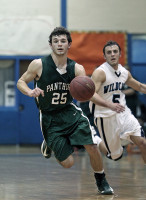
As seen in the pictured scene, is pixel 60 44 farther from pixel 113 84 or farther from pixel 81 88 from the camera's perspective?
pixel 113 84

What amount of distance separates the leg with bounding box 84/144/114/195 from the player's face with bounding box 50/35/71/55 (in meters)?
1.23

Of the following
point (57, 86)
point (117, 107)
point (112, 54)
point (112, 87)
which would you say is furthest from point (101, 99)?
point (57, 86)

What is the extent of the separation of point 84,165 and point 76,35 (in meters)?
5.95

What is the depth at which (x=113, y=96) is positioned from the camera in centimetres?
930

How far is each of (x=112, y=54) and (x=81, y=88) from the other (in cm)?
221

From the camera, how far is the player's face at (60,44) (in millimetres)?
7570

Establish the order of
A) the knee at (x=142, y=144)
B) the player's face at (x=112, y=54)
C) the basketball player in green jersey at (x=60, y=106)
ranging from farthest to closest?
the player's face at (x=112, y=54) < the knee at (x=142, y=144) < the basketball player in green jersey at (x=60, y=106)

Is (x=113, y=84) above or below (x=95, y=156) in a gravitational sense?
above

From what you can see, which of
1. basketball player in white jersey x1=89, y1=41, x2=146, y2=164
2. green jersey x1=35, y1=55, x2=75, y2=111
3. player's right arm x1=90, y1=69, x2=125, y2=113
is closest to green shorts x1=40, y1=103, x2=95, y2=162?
green jersey x1=35, y1=55, x2=75, y2=111

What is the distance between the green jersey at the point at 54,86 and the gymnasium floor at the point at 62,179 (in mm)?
1092

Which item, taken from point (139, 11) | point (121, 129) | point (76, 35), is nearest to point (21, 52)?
point (76, 35)

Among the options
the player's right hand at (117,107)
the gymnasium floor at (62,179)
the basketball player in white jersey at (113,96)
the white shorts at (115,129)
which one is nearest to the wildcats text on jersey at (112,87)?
A: the basketball player in white jersey at (113,96)

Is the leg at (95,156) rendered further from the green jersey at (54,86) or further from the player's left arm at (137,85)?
the player's left arm at (137,85)

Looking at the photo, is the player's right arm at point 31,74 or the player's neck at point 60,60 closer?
the player's right arm at point 31,74
